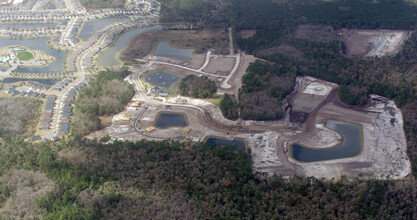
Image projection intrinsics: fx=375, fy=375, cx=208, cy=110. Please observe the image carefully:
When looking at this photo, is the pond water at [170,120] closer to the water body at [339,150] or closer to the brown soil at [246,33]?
the water body at [339,150]

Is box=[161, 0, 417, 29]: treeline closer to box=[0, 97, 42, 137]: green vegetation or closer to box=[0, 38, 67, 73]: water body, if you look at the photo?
box=[0, 38, 67, 73]: water body

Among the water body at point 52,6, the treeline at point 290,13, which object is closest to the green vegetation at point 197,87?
the treeline at point 290,13

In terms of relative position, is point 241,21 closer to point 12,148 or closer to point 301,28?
point 301,28

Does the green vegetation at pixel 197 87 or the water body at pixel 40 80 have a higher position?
the green vegetation at pixel 197 87

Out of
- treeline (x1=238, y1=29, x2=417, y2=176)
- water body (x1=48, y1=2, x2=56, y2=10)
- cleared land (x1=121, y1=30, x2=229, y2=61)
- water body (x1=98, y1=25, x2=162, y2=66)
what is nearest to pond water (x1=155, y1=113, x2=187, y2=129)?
treeline (x1=238, y1=29, x2=417, y2=176)

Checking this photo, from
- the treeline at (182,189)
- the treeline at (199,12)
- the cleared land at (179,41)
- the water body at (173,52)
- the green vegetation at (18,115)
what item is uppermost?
the treeline at (199,12)

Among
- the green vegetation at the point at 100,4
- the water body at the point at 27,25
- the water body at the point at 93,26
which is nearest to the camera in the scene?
the water body at the point at 93,26

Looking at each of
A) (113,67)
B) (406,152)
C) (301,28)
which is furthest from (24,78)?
(406,152)
